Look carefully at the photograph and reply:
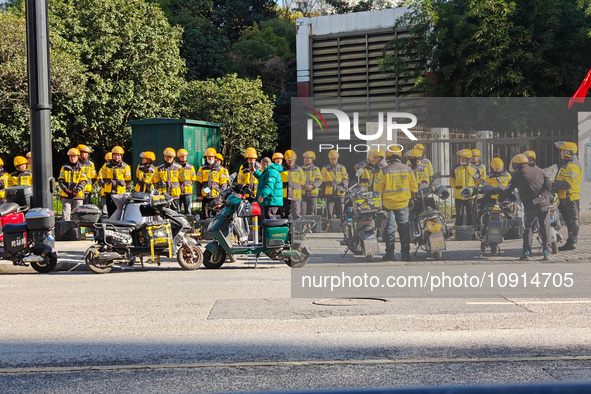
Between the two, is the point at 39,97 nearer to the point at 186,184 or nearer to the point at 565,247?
the point at 186,184

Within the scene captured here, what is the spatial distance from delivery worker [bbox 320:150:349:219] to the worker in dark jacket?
3319mm

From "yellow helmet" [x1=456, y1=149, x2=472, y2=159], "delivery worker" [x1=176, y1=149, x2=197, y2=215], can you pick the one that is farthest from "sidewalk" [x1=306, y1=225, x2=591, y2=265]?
"delivery worker" [x1=176, y1=149, x2=197, y2=215]

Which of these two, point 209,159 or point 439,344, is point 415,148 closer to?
point 209,159

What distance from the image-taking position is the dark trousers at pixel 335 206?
1329cm

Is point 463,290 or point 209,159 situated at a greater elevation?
point 209,159

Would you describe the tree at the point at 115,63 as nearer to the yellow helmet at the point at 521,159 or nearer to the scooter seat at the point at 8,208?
the scooter seat at the point at 8,208

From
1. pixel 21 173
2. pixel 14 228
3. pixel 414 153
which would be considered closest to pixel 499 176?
pixel 414 153

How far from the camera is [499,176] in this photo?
12.4 metres

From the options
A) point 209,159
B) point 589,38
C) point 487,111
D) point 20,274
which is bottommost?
point 20,274

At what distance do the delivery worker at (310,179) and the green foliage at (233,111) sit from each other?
13.0 metres

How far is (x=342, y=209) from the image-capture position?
13.1 meters

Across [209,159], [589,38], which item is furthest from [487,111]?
[209,159]

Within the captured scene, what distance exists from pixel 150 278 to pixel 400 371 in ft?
21.1

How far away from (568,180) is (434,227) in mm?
2870
